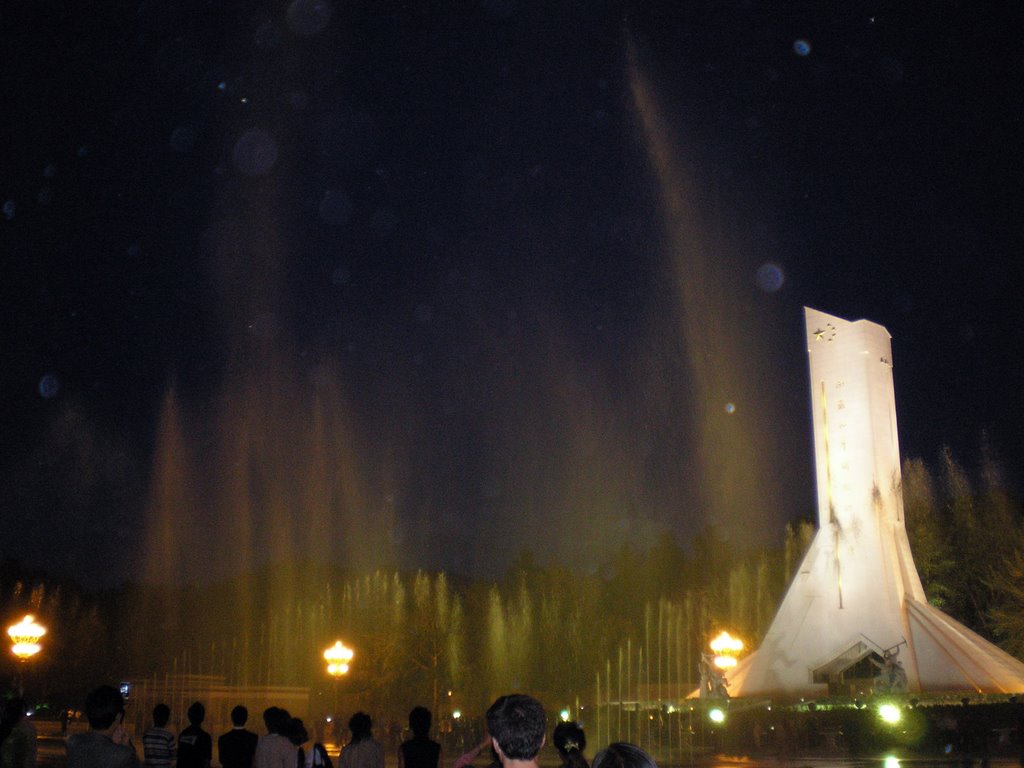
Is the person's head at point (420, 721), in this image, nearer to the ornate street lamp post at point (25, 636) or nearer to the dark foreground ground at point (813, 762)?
the dark foreground ground at point (813, 762)

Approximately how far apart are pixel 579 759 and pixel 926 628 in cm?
4467

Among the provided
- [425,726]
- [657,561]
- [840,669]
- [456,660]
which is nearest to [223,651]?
[456,660]

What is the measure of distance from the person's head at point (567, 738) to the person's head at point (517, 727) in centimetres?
152

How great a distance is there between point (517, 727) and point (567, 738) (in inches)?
70.8

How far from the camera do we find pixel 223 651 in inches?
2682

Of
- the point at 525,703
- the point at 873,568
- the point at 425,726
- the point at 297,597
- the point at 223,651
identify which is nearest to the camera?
the point at 525,703

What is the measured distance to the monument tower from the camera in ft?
149

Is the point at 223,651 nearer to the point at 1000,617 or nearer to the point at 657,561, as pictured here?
the point at 657,561

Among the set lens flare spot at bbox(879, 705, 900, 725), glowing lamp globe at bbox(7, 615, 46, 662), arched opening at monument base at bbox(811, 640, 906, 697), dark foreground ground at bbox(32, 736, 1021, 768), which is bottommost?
dark foreground ground at bbox(32, 736, 1021, 768)

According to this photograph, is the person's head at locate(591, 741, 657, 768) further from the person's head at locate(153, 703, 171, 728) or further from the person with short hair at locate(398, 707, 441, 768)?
the person's head at locate(153, 703, 171, 728)

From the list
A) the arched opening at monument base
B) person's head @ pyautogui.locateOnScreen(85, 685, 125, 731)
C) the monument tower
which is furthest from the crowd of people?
the arched opening at monument base

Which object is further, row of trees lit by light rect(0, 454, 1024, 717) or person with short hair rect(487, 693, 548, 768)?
row of trees lit by light rect(0, 454, 1024, 717)

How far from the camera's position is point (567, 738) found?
6.09m

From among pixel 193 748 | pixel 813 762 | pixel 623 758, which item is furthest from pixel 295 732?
pixel 813 762
